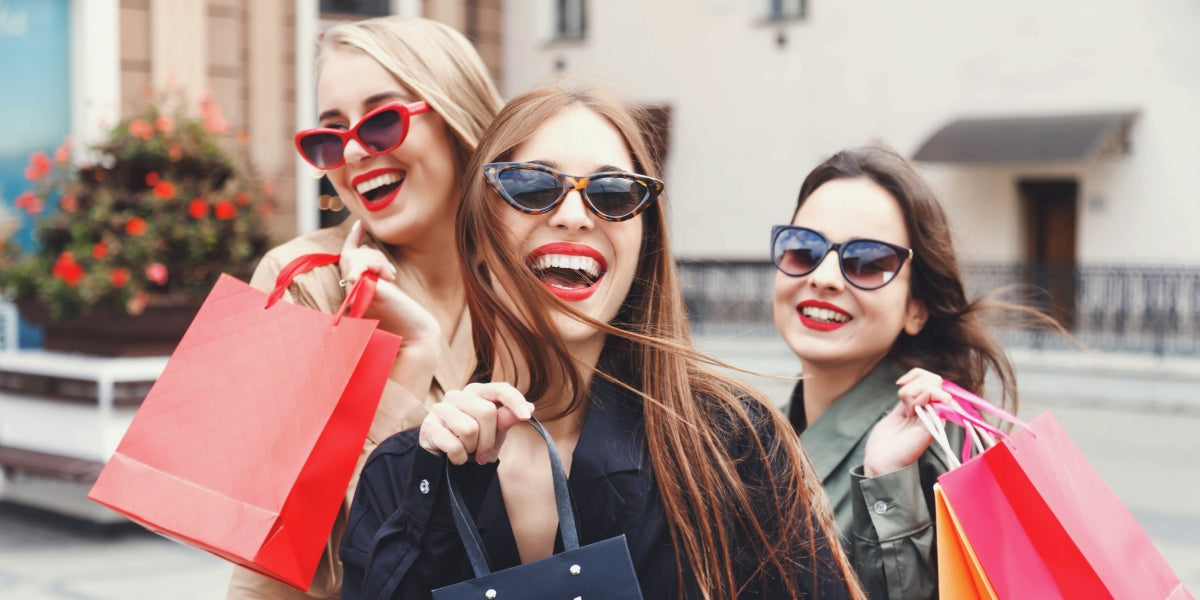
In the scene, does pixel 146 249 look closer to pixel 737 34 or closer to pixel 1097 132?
pixel 1097 132

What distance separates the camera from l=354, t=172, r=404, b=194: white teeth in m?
2.07

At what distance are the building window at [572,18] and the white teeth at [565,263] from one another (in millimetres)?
20609

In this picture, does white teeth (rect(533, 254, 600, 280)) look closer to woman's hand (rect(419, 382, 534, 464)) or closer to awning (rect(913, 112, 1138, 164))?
woman's hand (rect(419, 382, 534, 464))

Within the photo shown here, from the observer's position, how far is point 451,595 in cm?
127

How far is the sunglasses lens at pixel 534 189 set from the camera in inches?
56.4

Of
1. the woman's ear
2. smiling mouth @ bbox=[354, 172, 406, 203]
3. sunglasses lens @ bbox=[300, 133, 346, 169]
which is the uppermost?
sunglasses lens @ bbox=[300, 133, 346, 169]

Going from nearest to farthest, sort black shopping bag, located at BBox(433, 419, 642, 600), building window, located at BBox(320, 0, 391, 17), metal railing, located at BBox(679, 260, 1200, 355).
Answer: black shopping bag, located at BBox(433, 419, 642, 600) < building window, located at BBox(320, 0, 391, 17) < metal railing, located at BBox(679, 260, 1200, 355)

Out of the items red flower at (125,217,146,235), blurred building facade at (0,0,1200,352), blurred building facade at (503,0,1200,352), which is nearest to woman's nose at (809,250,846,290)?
red flower at (125,217,146,235)

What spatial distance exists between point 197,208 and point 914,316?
14.5 ft

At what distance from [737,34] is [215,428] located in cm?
1936

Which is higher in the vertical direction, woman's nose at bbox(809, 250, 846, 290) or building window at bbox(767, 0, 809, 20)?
building window at bbox(767, 0, 809, 20)

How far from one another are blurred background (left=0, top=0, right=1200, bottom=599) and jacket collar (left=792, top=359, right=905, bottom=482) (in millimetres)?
515

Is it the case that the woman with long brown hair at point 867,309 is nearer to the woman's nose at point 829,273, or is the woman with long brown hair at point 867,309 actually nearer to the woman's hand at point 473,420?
the woman's nose at point 829,273

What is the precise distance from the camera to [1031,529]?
5.46 feet
